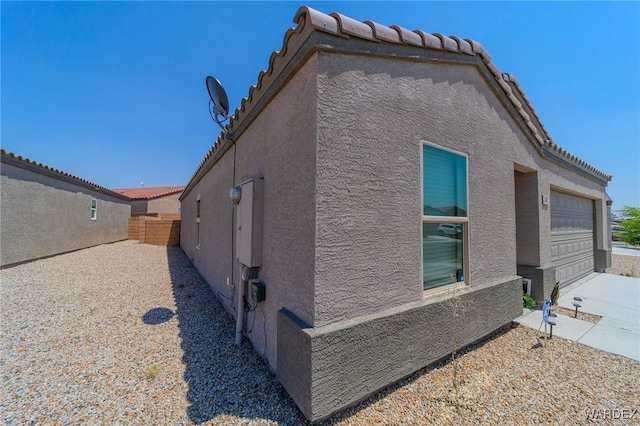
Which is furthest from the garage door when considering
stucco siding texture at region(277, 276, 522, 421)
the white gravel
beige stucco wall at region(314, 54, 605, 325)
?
the white gravel

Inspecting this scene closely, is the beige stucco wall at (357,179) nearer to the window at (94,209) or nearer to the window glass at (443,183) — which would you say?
the window glass at (443,183)

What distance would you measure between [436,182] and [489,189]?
1.44 meters

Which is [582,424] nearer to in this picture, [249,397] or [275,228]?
[249,397]

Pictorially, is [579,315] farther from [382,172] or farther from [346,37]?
[346,37]

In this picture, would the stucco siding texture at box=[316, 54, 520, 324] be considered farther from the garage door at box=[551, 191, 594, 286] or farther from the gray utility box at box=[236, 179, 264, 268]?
the garage door at box=[551, 191, 594, 286]

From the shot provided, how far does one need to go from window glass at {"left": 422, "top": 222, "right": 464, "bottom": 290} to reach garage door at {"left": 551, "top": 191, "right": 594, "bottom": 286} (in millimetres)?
4826

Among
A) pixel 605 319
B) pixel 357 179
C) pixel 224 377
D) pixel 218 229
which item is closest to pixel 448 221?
pixel 357 179

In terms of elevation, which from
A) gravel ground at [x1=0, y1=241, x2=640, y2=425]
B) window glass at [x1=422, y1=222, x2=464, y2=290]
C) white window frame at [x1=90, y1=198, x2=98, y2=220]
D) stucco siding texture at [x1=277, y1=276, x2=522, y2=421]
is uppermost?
white window frame at [x1=90, y1=198, x2=98, y2=220]

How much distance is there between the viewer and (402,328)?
9.27 ft

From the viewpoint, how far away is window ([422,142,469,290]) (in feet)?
10.9

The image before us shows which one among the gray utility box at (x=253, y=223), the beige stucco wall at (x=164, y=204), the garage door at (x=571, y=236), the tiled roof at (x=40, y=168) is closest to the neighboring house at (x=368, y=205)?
the gray utility box at (x=253, y=223)

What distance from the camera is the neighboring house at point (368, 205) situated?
241cm

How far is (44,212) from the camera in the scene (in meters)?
10.6

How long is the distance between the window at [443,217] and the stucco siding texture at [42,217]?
1370 cm
